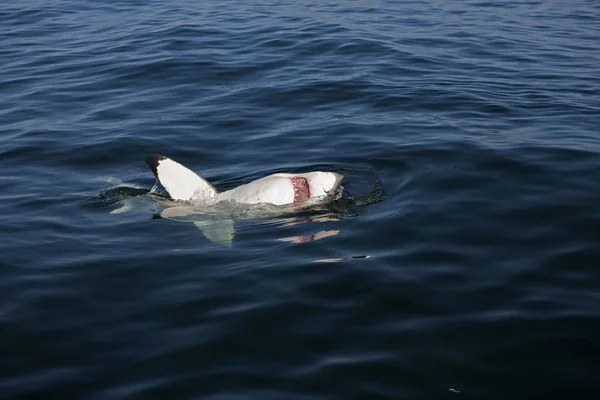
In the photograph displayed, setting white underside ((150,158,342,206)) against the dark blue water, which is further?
white underside ((150,158,342,206))

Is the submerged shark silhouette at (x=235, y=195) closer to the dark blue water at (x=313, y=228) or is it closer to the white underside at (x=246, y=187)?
the white underside at (x=246, y=187)

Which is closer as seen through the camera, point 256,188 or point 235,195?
point 256,188

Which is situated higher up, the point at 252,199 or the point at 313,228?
the point at 252,199

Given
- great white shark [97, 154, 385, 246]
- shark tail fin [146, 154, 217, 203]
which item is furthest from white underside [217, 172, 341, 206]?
shark tail fin [146, 154, 217, 203]

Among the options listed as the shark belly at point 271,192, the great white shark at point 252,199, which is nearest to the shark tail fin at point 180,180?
the great white shark at point 252,199

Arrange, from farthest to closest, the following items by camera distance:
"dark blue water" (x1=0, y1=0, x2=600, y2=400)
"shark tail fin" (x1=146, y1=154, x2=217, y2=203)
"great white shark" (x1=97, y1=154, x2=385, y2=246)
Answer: "shark tail fin" (x1=146, y1=154, x2=217, y2=203), "great white shark" (x1=97, y1=154, x2=385, y2=246), "dark blue water" (x1=0, y1=0, x2=600, y2=400)

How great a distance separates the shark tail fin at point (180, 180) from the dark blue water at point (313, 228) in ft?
1.85

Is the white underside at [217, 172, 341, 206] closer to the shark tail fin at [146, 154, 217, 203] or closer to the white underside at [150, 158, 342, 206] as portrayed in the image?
the white underside at [150, 158, 342, 206]

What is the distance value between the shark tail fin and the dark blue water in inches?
22.2

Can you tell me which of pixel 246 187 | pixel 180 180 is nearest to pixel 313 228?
pixel 246 187

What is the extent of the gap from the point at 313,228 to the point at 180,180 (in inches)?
79.1

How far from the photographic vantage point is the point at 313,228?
10.2m

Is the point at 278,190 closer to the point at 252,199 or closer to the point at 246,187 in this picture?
the point at 252,199

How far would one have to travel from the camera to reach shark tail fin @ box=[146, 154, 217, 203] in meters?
10.9
